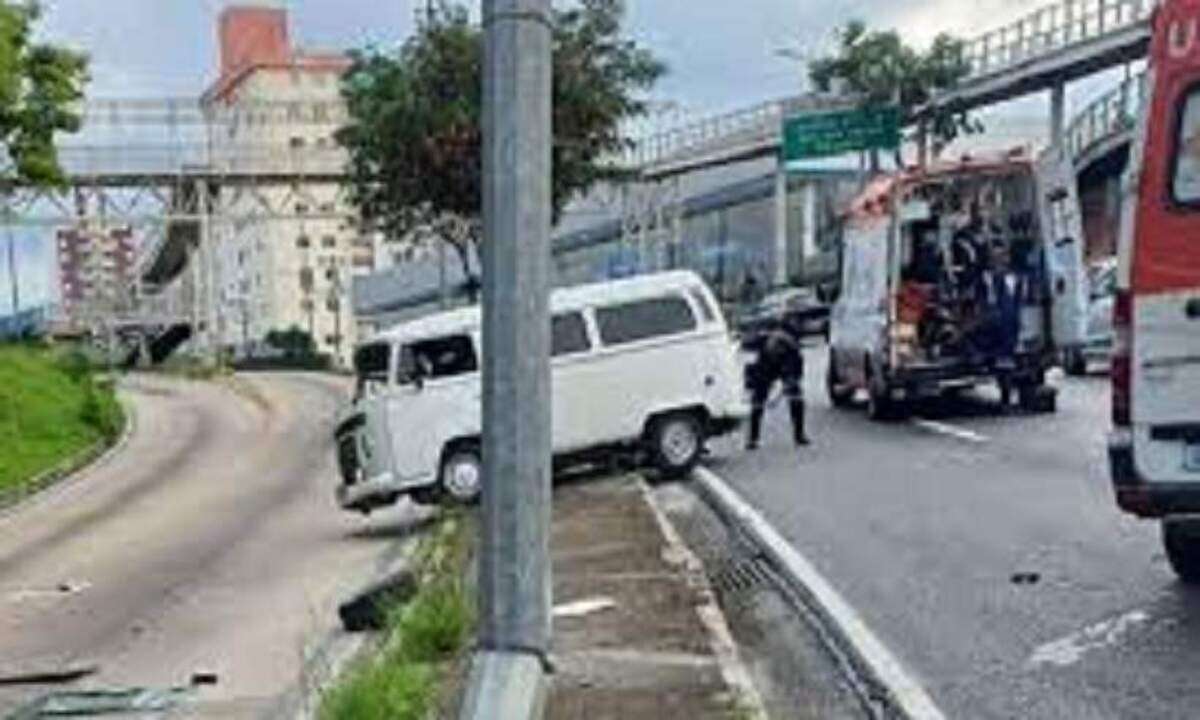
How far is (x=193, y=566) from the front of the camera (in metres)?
26.0

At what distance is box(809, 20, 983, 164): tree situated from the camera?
228 feet

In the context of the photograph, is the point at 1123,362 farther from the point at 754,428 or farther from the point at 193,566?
the point at 193,566

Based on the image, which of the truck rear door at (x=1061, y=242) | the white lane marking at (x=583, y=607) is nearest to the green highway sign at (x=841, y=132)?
the truck rear door at (x=1061, y=242)

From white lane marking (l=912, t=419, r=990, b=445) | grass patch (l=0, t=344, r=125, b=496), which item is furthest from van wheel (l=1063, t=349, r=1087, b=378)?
grass patch (l=0, t=344, r=125, b=496)

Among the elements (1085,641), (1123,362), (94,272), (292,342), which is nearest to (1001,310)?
(1123,362)

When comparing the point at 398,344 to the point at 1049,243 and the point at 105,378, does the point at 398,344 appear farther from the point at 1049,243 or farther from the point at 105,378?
the point at 105,378

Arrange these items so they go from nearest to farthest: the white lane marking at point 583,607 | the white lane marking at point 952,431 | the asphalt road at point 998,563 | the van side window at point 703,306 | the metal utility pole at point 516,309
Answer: the metal utility pole at point 516,309, the asphalt road at point 998,563, the white lane marking at point 583,607, the white lane marking at point 952,431, the van side window at point 703,306

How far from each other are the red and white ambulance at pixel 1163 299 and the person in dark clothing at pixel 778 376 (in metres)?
14.5

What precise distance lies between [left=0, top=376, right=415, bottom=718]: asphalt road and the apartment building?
9.89 m

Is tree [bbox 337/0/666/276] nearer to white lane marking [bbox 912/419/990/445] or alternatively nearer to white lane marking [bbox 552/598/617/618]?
white lane marking [bbox 912/419/990/445]

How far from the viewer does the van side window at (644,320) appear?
82.1 feet

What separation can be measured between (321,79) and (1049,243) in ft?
211

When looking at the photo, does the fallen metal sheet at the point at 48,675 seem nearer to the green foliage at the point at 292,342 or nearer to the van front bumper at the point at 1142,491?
the van front bumper at the point at 1142,491

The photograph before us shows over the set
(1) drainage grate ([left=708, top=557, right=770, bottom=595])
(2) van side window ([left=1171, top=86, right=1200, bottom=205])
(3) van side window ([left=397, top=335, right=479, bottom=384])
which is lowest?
(1) drainage grate ([left=708, top=557, right=770, bottom=595])
